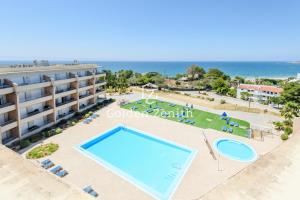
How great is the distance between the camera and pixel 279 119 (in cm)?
3650

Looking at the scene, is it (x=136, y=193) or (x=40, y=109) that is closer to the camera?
(x=136, y=193)

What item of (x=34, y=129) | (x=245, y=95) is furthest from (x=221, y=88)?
(x=34, y=129)

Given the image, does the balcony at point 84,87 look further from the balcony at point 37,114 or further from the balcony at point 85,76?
the balcony at point 37,114

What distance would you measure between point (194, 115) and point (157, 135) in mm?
12674

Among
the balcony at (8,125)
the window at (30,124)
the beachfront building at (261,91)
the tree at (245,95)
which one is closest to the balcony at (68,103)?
the window at (30,124)

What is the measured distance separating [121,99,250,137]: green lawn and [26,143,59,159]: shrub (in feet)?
64.8

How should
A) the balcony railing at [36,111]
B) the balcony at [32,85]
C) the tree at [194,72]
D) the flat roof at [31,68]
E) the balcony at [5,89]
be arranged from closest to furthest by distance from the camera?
the balcony at [5,89]
the flat roof at [31,68]
the balcony at [32,85]
the balcony railing at [36,111]
the tree at [194,72]

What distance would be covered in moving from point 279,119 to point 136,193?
3329 cm

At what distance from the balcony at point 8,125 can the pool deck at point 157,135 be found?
165 inches

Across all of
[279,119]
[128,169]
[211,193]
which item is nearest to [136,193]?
[128,169]

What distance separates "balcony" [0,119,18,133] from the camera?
22400 millimetres

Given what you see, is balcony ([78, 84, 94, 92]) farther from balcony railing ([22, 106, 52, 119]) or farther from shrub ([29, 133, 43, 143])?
shrub ([29, 133, 43, 143])

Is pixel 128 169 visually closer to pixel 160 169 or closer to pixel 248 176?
pixel 160 169

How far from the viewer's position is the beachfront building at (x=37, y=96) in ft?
76.4
